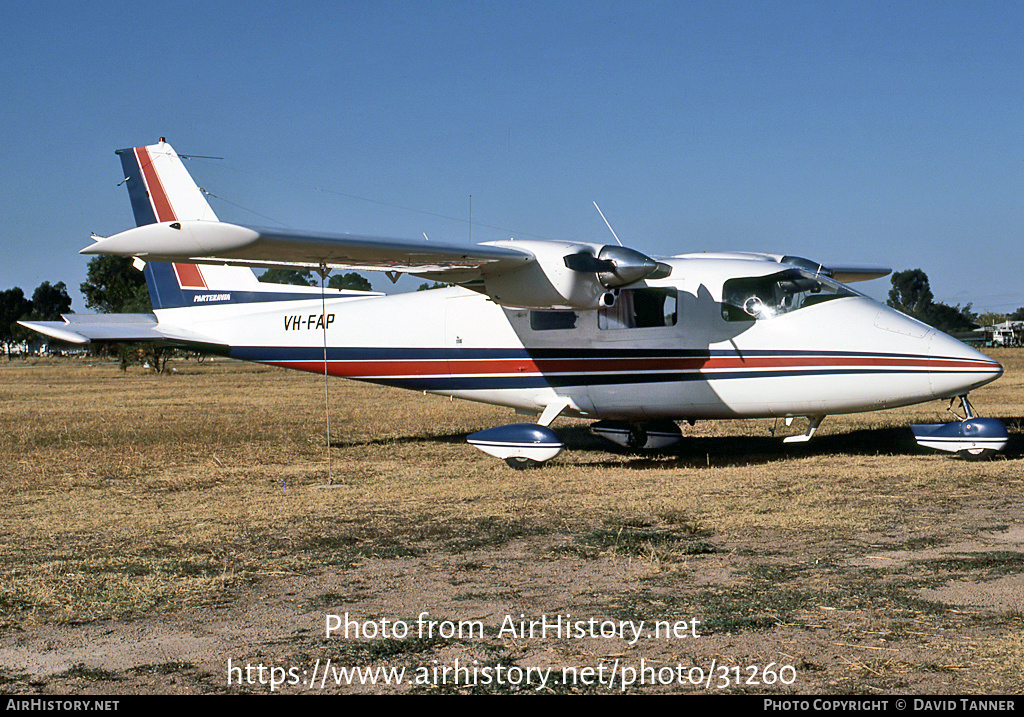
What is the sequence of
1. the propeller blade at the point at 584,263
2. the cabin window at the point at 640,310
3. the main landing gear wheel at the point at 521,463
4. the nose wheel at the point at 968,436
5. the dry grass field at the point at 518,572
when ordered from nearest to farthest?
the dry grass field at the point at 518,572 < the nose wheel at the point at 968,436 < the propeller blade at the point at 584,263 < the main landing gear wheel at the point at 521,463 < the cabin window at the point at 640,310

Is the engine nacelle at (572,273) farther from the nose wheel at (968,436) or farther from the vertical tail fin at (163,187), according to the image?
the vertical tail fin at (163,187)

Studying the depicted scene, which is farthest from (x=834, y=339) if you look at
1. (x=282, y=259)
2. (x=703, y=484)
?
(x=282, y=259)

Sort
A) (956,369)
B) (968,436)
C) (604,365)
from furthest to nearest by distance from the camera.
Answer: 1. (604,365)
2. (968,436)
3. (956,369)

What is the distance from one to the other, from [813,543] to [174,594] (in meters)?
4.85

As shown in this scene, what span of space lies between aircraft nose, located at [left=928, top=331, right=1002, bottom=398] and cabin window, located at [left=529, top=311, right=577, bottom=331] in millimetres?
4859

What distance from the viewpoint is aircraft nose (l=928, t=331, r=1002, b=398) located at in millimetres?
11016

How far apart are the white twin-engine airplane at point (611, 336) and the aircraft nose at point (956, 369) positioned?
0.07 feet

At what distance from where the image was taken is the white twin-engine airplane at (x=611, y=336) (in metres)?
11.2

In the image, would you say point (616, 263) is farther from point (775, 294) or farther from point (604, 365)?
point (775, 294)

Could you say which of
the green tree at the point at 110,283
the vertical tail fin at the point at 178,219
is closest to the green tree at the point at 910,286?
the green tree at the point at 110,283

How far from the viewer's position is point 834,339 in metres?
11.6

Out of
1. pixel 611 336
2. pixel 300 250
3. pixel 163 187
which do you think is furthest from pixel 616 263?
pixel 163 187

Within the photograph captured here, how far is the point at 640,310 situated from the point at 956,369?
4138mm

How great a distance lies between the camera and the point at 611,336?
12828 mm
